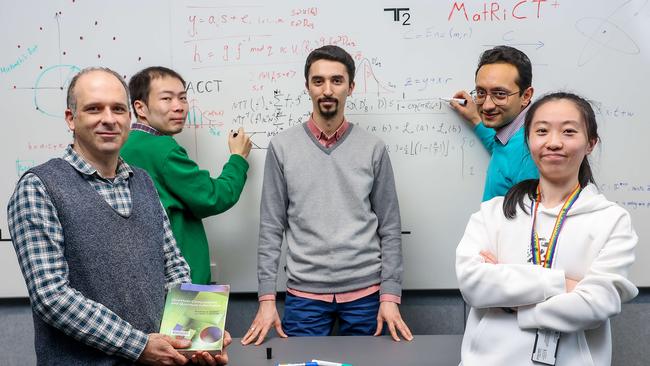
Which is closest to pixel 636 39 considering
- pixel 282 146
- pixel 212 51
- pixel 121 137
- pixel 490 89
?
pixel 490 89

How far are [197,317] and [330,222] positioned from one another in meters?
0.76

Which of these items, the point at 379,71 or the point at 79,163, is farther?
the point at 379,71

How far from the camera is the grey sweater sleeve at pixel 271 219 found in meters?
2.31

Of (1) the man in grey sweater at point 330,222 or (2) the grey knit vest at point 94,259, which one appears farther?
(1) the man in grey sweater at point 330,222

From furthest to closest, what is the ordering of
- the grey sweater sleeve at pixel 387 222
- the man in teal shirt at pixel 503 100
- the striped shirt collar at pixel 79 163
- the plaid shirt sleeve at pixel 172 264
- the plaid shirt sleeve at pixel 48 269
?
the grey sweater sleeve at pixel 387 222 < the man in teal shirt at pixel 503 100 < the plaid shirt sleeve at pixel 172 264 < the striped shirt collar at pixel 79 163 < the plaid shirt sleeve at pixel 48 269

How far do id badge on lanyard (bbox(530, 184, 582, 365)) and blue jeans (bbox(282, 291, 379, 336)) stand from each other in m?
0.84

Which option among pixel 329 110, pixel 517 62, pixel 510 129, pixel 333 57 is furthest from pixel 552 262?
pixel 333 57

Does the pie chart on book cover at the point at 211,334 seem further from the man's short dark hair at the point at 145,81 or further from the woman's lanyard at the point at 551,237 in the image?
the man's short dark hair at the point at 145,81

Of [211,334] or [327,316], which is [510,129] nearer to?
[327,316]

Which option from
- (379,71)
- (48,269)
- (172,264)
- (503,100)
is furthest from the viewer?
(379,71)

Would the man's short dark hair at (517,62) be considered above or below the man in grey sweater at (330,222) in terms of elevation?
above

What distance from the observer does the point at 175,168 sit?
2.23m

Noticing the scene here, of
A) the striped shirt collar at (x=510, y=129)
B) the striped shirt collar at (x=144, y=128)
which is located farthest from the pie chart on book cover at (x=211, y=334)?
the striped shirt collar at (x=510, y=129)

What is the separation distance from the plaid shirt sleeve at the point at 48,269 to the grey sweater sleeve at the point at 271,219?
82 centimetres
